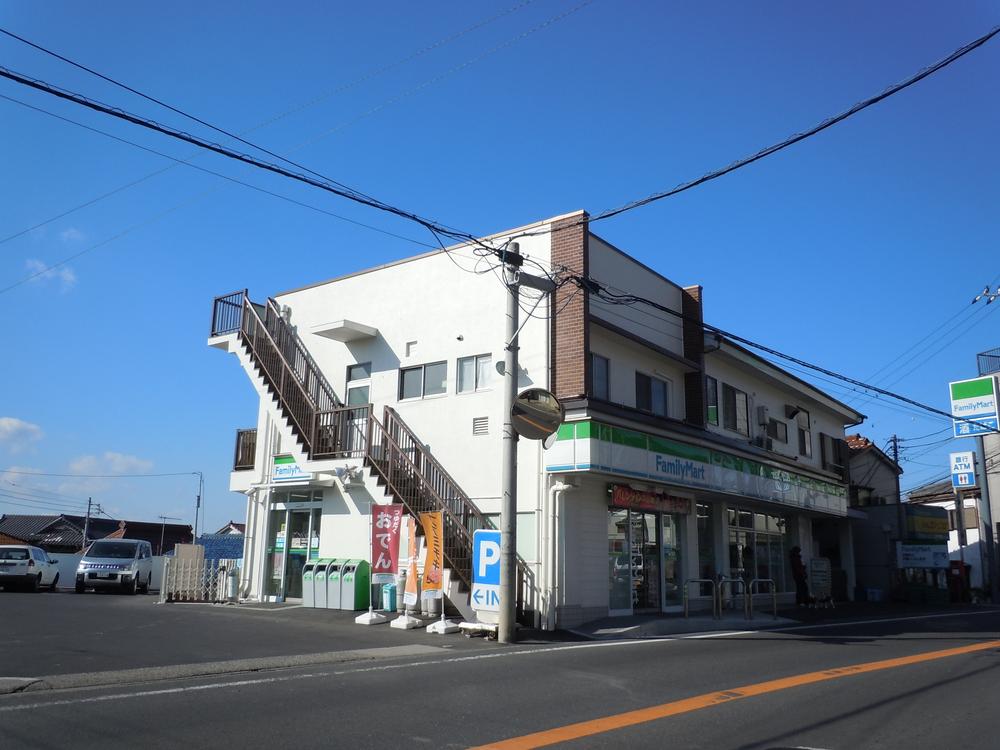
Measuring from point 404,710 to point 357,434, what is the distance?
43.7 ft

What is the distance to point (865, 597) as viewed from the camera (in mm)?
31344

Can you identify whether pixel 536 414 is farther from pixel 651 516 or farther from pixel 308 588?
pixel 308 588

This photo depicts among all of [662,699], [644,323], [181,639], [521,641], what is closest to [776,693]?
[662,699]

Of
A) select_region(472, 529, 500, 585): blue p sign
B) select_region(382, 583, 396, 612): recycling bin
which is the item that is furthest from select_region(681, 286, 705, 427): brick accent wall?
select_region(382, 583, 396, 612): recycling bin

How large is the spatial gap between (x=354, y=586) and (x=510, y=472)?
6313 mm

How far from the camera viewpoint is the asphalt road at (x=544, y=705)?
6.49m

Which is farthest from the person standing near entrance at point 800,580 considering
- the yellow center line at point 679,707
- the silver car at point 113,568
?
the silver car at point 113,568

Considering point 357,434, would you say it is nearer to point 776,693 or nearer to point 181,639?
point 181,639

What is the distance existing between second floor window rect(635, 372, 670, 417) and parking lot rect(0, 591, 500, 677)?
8.80 meters

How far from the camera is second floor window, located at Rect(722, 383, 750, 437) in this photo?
2462cm

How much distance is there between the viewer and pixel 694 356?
73.6 ft

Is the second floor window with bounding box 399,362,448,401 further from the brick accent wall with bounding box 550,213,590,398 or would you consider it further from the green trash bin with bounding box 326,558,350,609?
the green trash bin with bounding box 326,558,350,609

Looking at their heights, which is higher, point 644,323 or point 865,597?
point 644,323

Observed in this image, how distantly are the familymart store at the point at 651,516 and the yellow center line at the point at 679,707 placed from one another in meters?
6.62
